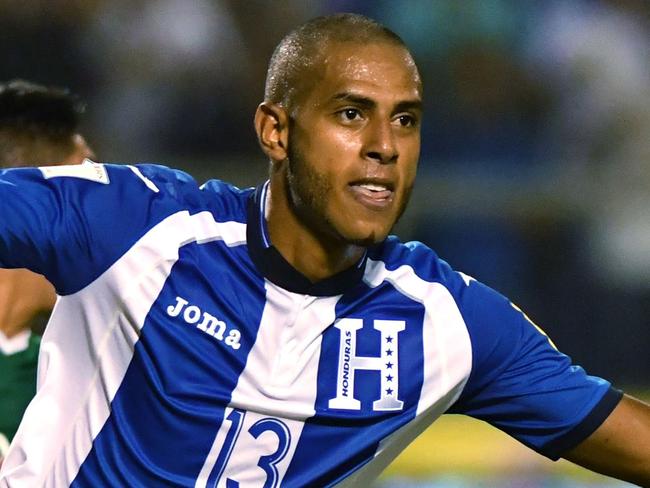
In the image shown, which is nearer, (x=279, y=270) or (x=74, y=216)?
(x=74, y=216)

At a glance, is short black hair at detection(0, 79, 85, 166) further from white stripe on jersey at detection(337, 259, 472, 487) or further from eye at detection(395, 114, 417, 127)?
eye at detection(395, 114, 417, 127)

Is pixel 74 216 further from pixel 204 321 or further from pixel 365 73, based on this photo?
pixel 365 73

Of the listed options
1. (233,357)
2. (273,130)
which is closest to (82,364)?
(233,357)

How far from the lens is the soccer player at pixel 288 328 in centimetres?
296

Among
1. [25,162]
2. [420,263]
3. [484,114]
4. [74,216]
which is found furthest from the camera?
[484,114]

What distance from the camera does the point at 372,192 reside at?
9.78 feet

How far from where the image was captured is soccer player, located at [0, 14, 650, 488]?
2965 millimetres

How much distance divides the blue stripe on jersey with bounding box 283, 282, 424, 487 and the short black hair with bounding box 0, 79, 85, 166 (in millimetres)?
1422

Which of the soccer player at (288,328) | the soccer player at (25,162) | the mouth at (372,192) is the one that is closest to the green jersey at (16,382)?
the soccer player at (25,162)

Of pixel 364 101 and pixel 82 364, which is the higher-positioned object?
pixel 364 101

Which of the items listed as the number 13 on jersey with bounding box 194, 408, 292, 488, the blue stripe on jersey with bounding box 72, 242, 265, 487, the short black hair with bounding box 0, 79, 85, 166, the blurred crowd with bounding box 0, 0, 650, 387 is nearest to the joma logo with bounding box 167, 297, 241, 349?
the blue stripe on jersey with bounding box 72, 242, 265, 487

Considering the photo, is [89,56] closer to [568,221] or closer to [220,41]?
[220,41]

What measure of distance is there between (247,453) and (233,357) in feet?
0.72

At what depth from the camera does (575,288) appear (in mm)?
6582
